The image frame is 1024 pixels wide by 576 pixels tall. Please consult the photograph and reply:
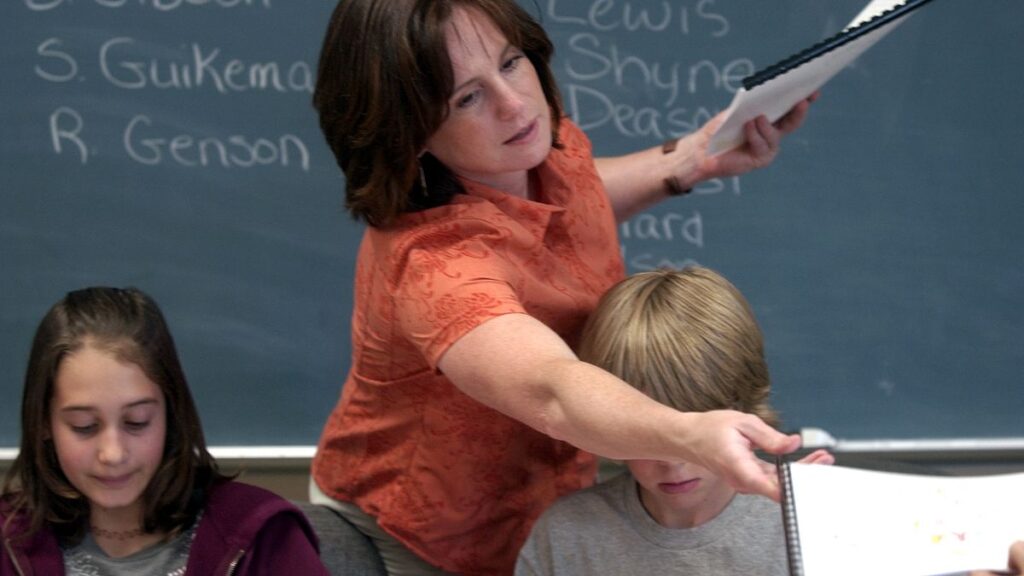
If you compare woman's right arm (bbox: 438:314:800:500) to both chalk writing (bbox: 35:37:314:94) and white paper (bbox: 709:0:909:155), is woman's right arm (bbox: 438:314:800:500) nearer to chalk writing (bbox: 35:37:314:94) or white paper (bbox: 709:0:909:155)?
white paper (bbox: 709:0:909:155)

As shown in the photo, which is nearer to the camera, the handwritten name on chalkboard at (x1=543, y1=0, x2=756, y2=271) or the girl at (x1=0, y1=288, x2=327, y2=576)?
the girl at (x1=0, y1=288, x2=327, y2=576)

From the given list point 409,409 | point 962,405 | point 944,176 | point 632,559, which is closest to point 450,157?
point 409,409

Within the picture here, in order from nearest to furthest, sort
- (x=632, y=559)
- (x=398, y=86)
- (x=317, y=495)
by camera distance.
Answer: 1. (x=398, y=86)
2. (x=632, y=559)
3. (x=317, y=495)

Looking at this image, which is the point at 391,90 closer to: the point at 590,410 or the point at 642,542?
the point at 590,410

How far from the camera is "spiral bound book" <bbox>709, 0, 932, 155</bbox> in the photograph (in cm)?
151

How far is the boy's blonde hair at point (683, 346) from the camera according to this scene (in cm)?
153

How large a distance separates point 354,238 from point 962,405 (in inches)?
43.9

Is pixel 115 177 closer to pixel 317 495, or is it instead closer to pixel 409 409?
pixel 317 495

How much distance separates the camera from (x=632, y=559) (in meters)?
1.60

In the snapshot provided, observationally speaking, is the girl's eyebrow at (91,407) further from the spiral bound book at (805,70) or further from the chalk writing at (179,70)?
the spiral bound book at (805,70)

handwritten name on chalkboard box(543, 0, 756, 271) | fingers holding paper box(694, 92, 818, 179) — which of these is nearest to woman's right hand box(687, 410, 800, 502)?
fingers holding paper box(694, 92, 818, 179)

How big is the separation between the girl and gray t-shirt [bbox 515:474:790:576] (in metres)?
0.31

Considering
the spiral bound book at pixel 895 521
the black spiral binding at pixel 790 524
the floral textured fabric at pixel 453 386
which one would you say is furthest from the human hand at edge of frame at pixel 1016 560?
the floral textured fabric at pixel 453 386

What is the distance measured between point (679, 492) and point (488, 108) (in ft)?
1.70
